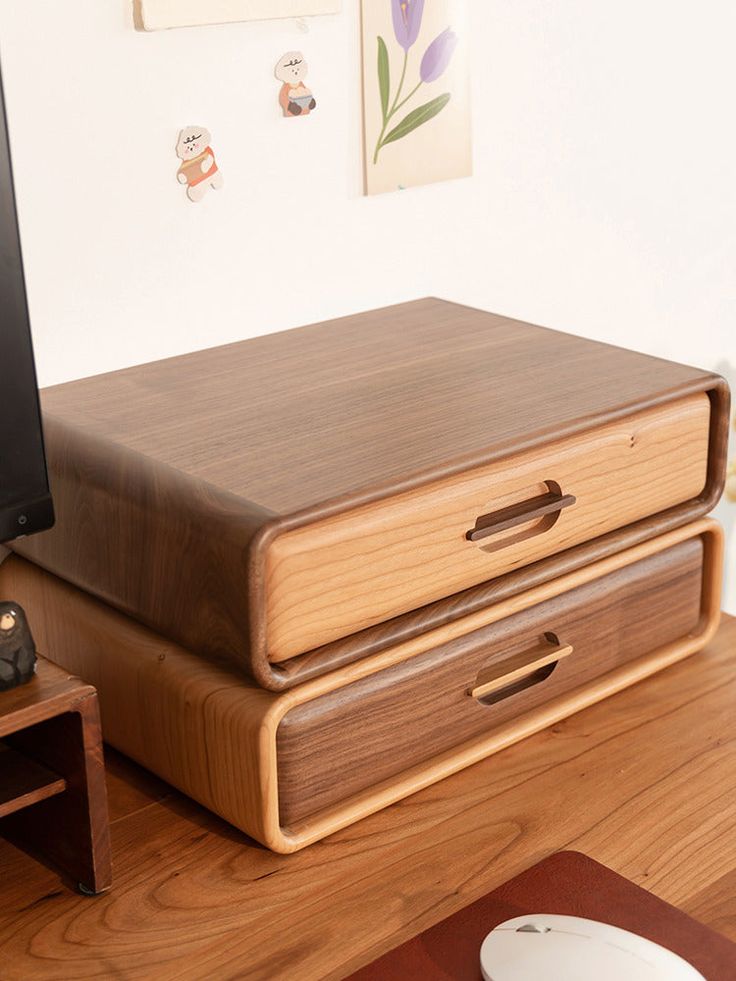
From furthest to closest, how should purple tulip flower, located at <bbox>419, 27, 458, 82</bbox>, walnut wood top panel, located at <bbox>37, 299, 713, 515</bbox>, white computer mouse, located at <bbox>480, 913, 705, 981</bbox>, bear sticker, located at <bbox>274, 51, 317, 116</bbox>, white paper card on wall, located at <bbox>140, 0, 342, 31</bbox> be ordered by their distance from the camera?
purple tulip flower, located at <bbox>419, 27, 458, 82</bbox>
bear sticker, located at <bbox>274, 51, 317, 116</bbox>
white paper card on wall, located at <bbox>140, 0, 342, 31</bbox>
walnut wood top panel, located at <bbox>37, 299, 713, 515</bbox>
white computer mouse, located at <bbox>480, 913, 705, 981</bbox>

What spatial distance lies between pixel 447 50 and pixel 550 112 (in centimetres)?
20

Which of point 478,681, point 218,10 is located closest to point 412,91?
point 218,10

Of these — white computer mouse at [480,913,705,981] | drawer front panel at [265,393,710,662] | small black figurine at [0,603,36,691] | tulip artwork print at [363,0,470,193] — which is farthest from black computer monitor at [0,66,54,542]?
tulip artwork print at [363,0,470,193]

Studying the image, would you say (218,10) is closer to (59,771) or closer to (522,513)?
(522,513)

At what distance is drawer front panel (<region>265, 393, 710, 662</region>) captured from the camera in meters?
0.97

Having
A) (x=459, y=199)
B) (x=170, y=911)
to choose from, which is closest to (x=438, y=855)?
(x=170, y=911)

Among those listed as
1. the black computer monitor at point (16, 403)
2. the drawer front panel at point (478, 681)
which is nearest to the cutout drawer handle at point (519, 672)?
the drawer front panel at point (478, 681)

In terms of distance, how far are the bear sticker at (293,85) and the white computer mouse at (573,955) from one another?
2.78 ft

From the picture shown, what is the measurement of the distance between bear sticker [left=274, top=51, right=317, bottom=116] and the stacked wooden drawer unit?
25 cm

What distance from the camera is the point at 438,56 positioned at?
1.45m

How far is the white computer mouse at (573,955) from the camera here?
802 millimetres

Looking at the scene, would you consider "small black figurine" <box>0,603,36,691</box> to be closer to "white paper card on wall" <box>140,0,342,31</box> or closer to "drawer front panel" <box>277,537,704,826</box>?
"drawer front panel" <box>277,537,704,826</box>

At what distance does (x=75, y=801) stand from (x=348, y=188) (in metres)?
0.75

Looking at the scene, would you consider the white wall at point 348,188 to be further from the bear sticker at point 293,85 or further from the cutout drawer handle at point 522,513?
the cutout drawer handle at point 522,513
